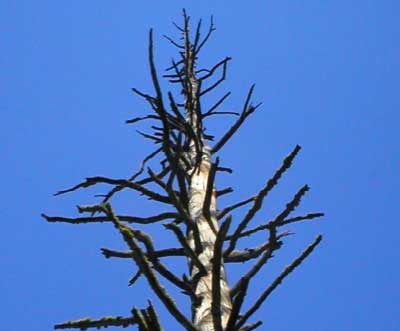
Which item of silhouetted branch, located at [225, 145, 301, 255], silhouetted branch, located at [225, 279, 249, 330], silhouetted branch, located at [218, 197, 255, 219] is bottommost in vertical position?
silhouetted branch, located at [225, 279, 249, 330]

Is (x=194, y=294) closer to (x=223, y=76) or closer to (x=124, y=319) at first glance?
(x=124, y=319)

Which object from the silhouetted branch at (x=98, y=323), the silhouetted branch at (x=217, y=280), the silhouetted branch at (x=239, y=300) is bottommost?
the silhouetted branch at (x=239, y=300)

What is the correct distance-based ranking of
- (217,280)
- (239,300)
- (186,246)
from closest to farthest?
(239,300) < (217,280) < (186,246)

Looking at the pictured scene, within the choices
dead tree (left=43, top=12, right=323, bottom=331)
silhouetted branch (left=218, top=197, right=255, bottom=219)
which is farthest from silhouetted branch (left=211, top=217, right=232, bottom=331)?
silhouetted branch (left=218, top=197, right=255, bottom=219)

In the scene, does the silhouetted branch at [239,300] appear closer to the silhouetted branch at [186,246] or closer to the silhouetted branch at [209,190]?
the silhouetted branch at [186,246]

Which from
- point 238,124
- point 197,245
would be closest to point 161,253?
point 197,245

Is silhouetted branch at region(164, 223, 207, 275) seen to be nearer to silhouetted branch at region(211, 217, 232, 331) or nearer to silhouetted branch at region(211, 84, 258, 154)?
silhouetted branch at region(211, 217, 232, 331)

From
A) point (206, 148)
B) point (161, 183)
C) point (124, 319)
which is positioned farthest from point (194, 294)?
point (206, 148)

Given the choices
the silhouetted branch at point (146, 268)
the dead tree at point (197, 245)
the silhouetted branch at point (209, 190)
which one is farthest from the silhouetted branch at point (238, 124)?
the silhouetted branch at point (146, 268)

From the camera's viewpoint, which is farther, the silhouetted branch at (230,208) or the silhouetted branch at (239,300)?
the silhouetted branch at (230,208)

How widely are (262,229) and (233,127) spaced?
152 cm

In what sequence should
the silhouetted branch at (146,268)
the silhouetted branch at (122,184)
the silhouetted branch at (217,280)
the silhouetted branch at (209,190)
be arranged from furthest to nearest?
1. the silhouetted branch at (122,184)
2. the silhouetted branch at (209,190)
3. the silhouetted branch at (217,280)
4. the silhouetted branch at (146,268)

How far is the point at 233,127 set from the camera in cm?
550

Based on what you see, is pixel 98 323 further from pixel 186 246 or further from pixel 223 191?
pixel 223 191
